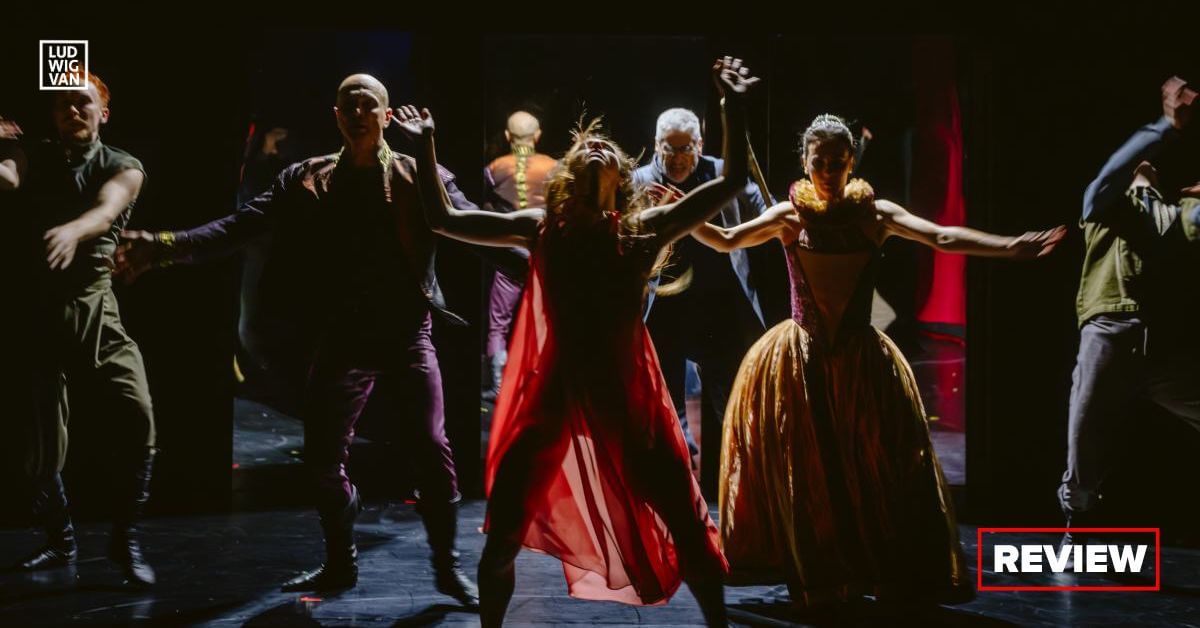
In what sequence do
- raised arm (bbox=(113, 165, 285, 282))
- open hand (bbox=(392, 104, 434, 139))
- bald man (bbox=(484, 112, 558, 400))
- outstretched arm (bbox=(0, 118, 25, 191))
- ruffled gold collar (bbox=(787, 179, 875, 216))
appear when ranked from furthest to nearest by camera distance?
bald man (bbox=(484, 112, 558, 400)) < outstretched arm (bbox=(0, 118, 25, 191)) < raised arm (bbox=(113, 165, 285, 282)) < ruffled gold collar (bbox=(787, 179, 875, 216)) < open hand (bbox=(392, 104, 434, 139))

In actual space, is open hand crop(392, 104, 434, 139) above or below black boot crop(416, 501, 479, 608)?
above

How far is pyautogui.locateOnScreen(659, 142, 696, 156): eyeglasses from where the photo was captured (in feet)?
17.5

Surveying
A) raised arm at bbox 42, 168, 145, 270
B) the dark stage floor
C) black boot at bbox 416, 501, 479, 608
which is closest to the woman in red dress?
the dark stage floor

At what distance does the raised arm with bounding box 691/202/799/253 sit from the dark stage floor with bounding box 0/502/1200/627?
1.34 meters

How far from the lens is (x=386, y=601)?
3.94 metres

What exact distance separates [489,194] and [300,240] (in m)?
1.85

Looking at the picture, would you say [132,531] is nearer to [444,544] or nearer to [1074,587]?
[444,544]

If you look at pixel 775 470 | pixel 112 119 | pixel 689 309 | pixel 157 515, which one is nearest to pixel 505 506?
pixel 775 470

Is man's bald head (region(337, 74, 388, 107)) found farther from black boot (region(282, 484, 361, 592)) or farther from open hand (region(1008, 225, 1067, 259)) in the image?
open hand (region(1008, 225, 1067, 259))

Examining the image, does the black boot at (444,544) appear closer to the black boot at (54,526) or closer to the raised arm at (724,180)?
the raised arm at (724,180)

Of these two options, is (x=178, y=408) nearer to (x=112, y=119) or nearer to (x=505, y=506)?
(x=112, y=119)

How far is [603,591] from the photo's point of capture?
3371mm

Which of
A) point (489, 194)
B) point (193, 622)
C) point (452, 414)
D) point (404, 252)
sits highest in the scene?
point (489, 194)

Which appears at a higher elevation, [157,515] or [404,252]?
[404,252]
